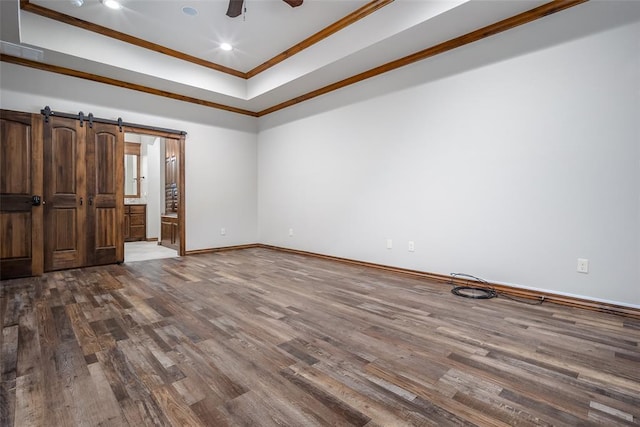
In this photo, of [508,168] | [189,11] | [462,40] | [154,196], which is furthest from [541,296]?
[154,196]

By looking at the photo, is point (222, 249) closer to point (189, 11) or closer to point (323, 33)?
point (189, 11)

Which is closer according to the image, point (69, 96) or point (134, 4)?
point (134, 4)

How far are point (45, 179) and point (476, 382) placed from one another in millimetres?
5293

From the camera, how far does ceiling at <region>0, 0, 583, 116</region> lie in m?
3.15

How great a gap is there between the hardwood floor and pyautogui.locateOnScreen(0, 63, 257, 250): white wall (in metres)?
2.54

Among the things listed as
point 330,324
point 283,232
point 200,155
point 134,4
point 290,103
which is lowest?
point 330,324

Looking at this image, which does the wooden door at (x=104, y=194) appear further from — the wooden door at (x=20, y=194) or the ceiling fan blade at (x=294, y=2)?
the ceiling fan blade at (x=294, y=2)

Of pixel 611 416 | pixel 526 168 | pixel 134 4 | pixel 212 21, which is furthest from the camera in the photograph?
pixel 212 21

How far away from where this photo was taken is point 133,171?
27.9 feet

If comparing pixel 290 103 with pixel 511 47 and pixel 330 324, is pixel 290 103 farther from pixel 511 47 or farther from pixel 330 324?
pixel 330 324

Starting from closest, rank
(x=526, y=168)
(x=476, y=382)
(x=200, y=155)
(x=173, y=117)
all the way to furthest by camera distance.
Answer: (x=476, y=382)
(x=526, y=168)
(x=173, y=117)
(x=200, y=155)

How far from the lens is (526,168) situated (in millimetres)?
3035

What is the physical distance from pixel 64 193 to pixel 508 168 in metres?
5.63

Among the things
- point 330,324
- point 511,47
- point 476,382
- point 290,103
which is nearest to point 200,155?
Answer: point 290,103
